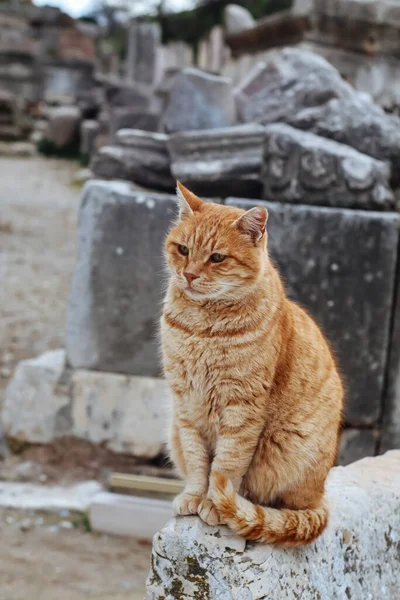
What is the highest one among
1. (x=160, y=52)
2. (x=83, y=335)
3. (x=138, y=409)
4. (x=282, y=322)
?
(x=160, y=52)

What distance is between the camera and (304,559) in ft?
6.46

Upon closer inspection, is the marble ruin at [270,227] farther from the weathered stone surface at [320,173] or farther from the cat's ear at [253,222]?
the cat's ear at [253,222]

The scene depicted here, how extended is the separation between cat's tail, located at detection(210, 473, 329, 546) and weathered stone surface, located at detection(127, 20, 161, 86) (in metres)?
17.7

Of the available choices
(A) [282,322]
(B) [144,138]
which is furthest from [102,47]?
(A) [282,322]

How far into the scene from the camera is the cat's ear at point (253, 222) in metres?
1.98

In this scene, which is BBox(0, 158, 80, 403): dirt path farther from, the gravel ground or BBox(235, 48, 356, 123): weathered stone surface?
BBox(235, 48, 356, 123): weathered stone surface

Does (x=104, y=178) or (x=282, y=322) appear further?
(x=104, y=178)

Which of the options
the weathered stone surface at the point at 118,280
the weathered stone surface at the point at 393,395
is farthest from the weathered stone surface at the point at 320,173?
the weathered stone surface at the point at 118,280

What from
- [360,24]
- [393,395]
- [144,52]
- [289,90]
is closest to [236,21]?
[360,24]

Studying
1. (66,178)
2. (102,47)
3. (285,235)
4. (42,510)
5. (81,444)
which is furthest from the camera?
(102,47)

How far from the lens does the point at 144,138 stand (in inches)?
164

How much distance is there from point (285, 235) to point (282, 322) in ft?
4.96

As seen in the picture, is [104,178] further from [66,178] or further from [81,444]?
[66,178]

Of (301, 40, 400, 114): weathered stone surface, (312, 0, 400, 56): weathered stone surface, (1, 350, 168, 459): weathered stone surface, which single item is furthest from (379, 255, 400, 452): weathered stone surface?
(312, 0, 400, 56): weathered stone surface
